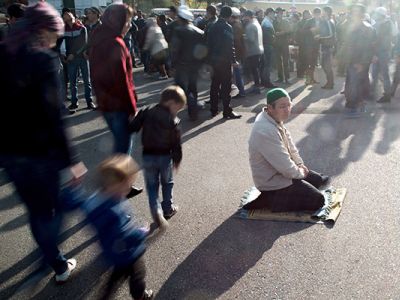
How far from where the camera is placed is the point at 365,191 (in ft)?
14.4

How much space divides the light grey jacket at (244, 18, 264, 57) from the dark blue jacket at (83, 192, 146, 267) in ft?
23.5

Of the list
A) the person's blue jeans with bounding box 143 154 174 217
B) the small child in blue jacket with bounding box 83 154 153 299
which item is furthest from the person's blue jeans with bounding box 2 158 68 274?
the person's blue jeans with bounding box 143 154 174 217

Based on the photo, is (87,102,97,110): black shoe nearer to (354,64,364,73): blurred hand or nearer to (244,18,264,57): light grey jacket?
(244,18,264,57): light grey jacket

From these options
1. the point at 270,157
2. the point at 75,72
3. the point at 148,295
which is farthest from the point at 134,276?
the point at 75,72

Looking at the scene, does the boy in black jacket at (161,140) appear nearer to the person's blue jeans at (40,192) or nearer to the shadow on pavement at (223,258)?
the shadow on pavement at (223,258)

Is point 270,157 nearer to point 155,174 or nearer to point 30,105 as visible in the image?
point 155,174

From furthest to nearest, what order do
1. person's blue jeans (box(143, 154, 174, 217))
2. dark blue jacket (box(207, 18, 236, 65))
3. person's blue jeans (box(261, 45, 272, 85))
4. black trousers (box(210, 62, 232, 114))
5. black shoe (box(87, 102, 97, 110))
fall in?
person's blue jeans (box(261, 45, 272, 85)) → black shoe (box(87, 102, 97, 110)) → black trousers (box(210, 62, 232, 114)) → dark blue jacket (box(207, 18, 236, 65)) → person's blue jeans (box(143, 154, 174, 217))

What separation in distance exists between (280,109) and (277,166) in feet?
1.66

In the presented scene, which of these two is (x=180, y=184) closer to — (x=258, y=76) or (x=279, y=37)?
(x=258, y=76)

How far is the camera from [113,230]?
2.56 metres

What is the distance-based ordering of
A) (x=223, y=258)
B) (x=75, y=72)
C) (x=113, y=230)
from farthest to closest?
(x=75, y=72), (x=223, y=258), (x=113, y=230)

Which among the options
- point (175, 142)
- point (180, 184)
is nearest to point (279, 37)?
point (180, 184)

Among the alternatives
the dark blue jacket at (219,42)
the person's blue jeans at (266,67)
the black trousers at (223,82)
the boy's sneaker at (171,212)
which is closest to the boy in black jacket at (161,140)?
the boy's sneaker at (171,212)

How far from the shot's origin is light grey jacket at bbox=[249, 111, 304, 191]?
12.3 ft
